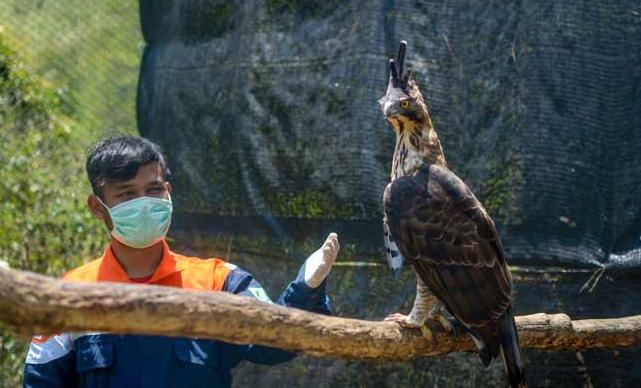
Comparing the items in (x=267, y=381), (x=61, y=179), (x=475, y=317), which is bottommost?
(x=267, y=381)

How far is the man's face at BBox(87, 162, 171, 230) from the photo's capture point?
380 cm

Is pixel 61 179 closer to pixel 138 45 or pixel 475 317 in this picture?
pixel 138 45

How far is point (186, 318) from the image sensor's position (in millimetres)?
→ 2658

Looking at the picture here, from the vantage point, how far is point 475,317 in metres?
3.66

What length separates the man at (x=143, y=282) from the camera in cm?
351

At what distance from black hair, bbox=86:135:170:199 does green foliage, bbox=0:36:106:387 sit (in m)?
2.48

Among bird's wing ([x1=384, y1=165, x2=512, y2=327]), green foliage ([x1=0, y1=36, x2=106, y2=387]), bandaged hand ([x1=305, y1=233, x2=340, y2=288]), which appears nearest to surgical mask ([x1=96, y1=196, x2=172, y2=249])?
bandaged hand ([x1=305, y1=233, x2=340, y2=288])

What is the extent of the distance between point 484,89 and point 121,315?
2.66m

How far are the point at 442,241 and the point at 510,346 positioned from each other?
0.45 metres

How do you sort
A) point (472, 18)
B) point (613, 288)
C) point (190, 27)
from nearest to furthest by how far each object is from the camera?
point (613, 288), point (472, 18), point (190, 27)

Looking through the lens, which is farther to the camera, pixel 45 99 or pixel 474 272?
pixel 45 99

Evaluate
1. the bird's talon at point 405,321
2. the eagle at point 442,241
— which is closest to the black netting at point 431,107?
the eagle at point 442,241

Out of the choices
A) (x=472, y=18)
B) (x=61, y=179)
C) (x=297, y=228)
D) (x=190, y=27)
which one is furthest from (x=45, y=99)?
(x=472, y=18)

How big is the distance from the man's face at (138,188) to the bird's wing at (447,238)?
0.81m
